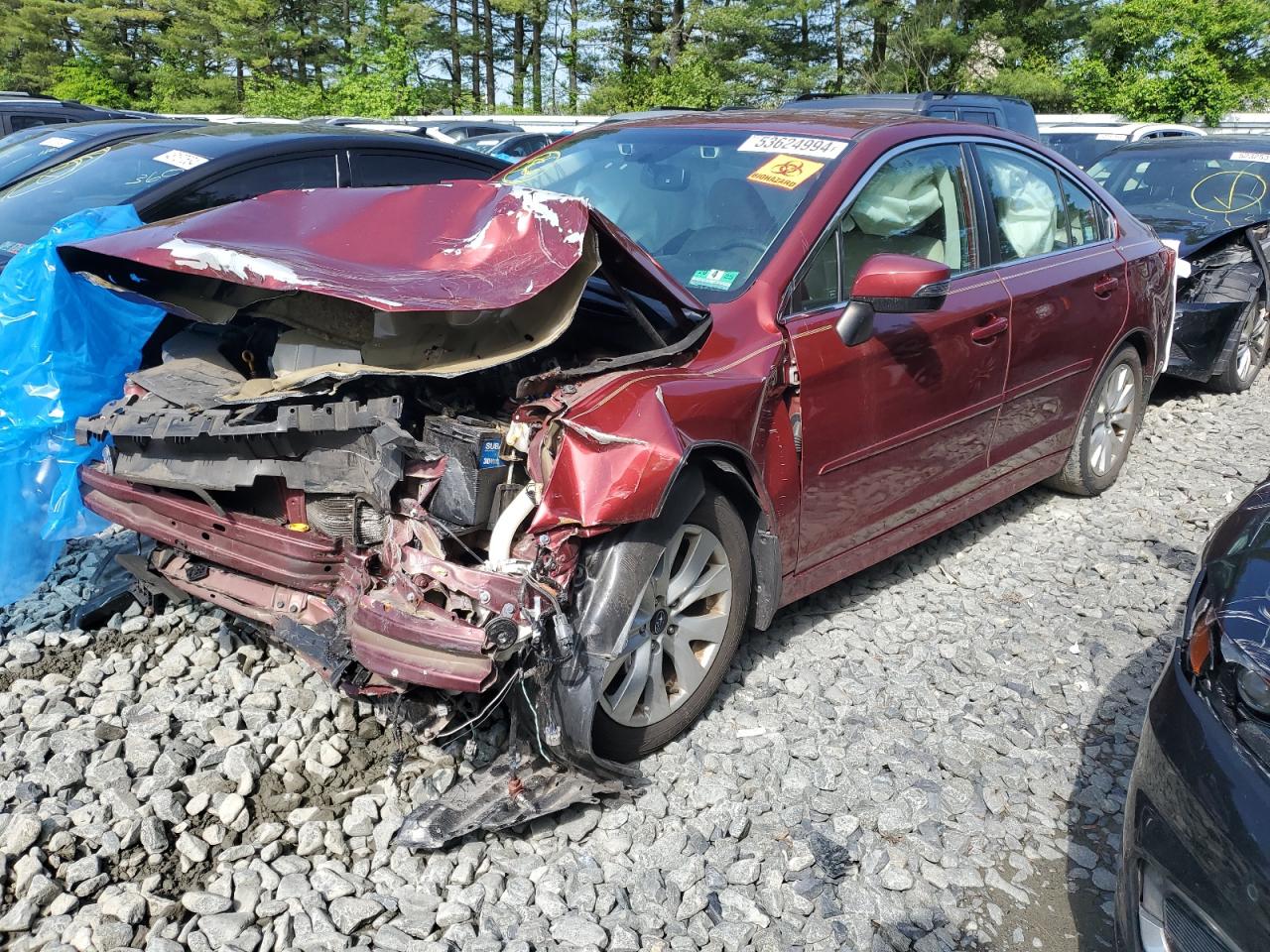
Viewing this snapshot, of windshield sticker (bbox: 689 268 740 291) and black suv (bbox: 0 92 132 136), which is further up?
black suv (bbox: 0 92 132 136)

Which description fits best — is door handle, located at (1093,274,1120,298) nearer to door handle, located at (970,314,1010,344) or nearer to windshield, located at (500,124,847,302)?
door handle, located at (970,314,1010,344)

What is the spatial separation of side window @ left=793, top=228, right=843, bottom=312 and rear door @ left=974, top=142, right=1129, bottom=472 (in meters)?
1.02

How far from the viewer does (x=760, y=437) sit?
3.04 m

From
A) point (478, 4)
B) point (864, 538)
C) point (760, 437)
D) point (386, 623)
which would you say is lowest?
point (864, 538)

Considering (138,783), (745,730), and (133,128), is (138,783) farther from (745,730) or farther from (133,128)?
(133,128)

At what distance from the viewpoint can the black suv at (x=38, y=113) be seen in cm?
1105

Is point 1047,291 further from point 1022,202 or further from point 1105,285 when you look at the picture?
point 1105,285

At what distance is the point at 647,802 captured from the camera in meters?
2.87

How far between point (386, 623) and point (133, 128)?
18.1 ft

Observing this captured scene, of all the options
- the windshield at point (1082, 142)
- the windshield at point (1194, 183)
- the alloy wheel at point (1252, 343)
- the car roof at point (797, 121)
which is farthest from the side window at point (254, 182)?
the windshield at point (1082, 142)

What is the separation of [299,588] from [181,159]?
11.7 feet

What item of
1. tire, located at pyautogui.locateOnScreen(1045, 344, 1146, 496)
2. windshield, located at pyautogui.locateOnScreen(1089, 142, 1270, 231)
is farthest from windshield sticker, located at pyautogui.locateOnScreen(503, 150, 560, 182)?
windshield, located at pyautogui.locateOnScreen(1089, 142, 1270, 231)

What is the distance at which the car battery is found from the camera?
2656 millimetres

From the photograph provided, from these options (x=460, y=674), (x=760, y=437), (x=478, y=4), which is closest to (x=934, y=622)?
(x=760, y=437)
